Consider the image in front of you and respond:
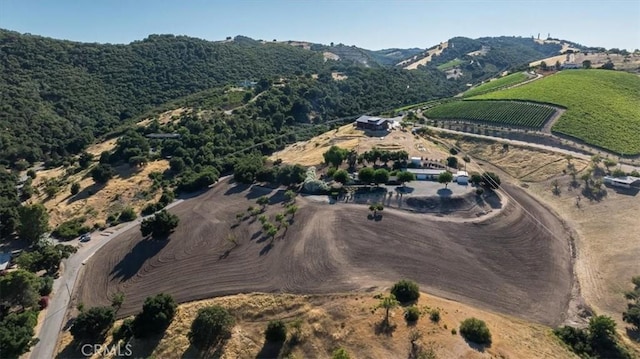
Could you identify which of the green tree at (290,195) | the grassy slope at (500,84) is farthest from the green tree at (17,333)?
the grassy slope at (500,84)

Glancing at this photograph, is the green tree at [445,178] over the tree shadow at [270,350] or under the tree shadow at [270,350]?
over

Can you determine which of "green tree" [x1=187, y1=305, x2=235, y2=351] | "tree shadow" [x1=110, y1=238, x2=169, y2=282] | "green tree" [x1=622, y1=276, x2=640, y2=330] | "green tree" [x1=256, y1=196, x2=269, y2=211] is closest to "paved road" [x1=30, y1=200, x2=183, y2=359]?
"tree shadow" [x1=110, y1=238, x2=169, y2=282]

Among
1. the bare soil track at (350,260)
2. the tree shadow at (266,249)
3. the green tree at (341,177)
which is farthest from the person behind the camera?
the green tree at (341,177)

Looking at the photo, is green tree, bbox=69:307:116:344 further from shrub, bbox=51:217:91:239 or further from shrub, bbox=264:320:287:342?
shrub, bbox=51:217:91:239

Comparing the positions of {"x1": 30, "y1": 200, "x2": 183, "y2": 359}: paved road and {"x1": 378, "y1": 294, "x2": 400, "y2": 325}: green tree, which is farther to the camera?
{"x1": 30, "y1": 200, "x2": 183, "y2": 359}: paved road

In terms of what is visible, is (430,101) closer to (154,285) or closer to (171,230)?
(171,230)

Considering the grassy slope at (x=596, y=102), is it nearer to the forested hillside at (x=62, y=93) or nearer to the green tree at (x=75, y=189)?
the green tree at (x=75, y=189)

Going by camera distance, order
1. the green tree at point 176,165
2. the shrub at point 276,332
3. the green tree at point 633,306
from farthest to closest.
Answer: the green tree at point 176,165 < the green tree at point 633,306 < the shrub at point 276,332
